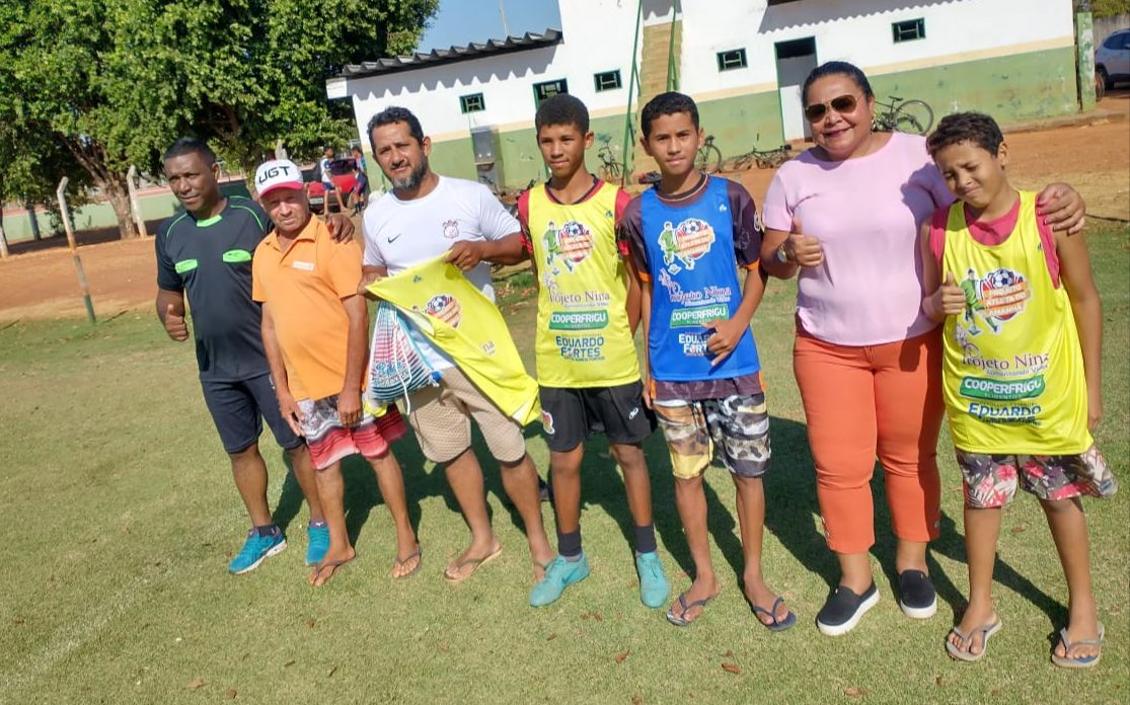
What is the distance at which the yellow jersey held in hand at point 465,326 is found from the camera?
11.7 feet

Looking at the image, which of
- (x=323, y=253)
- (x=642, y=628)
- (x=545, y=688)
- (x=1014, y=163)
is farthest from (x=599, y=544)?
(x=1014, y=163)

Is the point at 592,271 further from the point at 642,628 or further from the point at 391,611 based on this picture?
the point at 391,611

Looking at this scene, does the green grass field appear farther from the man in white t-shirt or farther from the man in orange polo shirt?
the man in orange polo shirt

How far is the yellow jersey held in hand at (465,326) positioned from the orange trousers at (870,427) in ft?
4.04

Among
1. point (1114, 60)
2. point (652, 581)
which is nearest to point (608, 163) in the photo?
point (1114, 60)

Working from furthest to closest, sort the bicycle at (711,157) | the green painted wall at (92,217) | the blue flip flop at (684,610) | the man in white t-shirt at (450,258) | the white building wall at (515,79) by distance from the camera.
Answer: the green painted wall at (92,217) → the white building wall at (515,79) → the bicycle at (711,157) → the man in white t-shirt at (450,258) → the blue flip flop at (684,610)

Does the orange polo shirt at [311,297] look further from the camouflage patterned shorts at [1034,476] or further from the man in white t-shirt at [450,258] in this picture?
the camouflage patterned shorts at [1034,476]

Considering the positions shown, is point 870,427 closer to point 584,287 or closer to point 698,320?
point 698,320

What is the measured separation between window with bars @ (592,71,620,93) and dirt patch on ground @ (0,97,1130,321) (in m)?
3.97

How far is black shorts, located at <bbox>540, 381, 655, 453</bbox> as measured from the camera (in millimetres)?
3441

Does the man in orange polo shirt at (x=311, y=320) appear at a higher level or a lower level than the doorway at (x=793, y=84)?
lower

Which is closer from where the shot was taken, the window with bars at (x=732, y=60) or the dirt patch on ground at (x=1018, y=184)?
the dirt patch on ground at (x=1018, y=184)

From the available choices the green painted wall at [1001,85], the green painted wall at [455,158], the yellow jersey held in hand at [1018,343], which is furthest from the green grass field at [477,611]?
the green painted wall at [455,158]

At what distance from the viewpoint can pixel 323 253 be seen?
372 centimetres
